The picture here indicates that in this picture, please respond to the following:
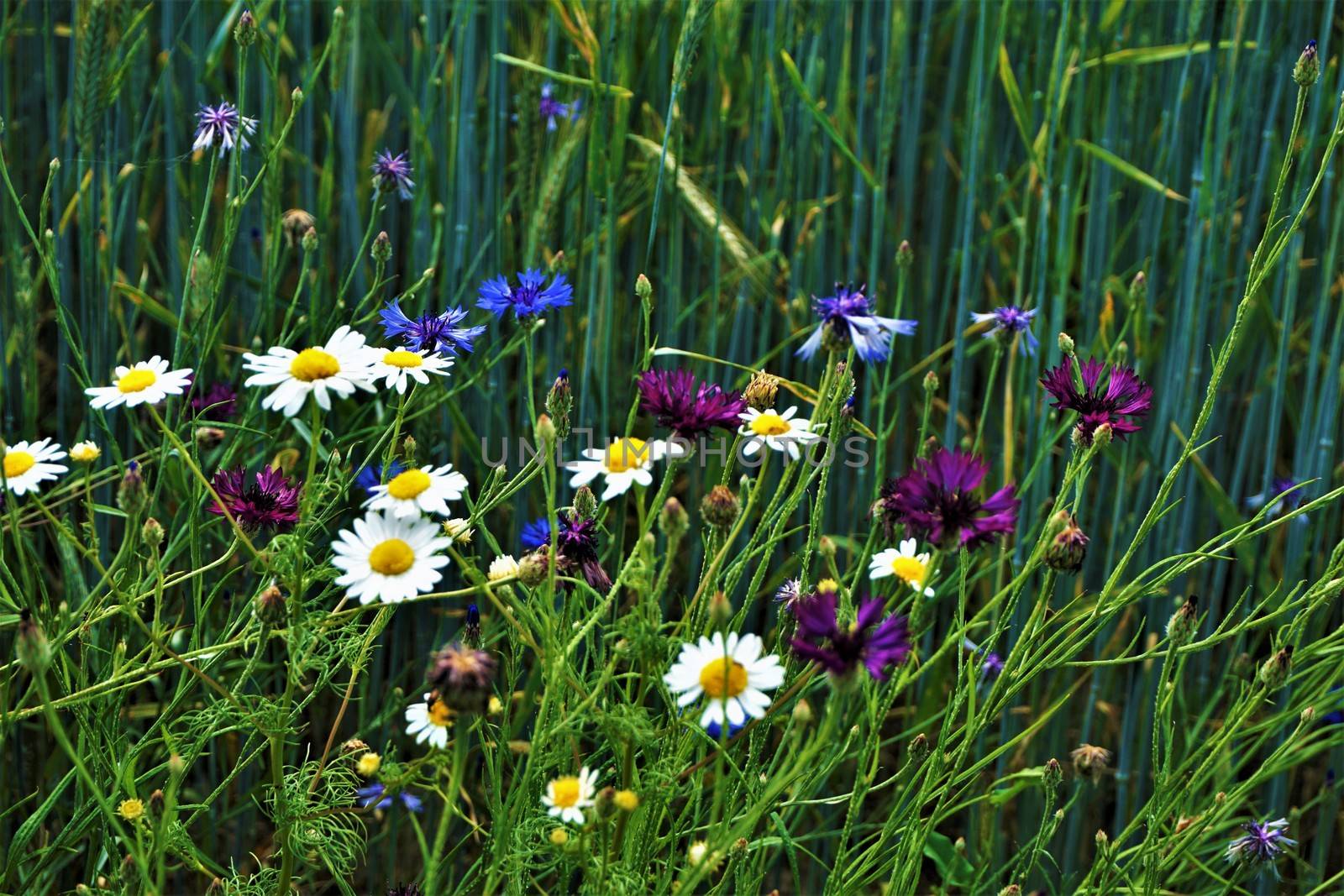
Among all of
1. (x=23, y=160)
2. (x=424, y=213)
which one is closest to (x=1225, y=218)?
(x=424, y=213)

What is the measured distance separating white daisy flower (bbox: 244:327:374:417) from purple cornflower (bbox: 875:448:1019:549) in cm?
27

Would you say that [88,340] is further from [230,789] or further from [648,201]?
[648,201]

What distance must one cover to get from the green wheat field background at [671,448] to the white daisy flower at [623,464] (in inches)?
0.8

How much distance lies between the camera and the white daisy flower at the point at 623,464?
25.0 inches

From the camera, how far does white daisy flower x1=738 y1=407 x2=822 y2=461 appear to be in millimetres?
652

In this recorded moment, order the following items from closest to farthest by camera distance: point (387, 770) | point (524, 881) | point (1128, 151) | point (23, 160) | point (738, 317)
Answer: point (387, 770) < point (524, 881) < point (738, 317) < point (1128, 151) < point (23, 160)

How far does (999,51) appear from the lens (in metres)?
1.11

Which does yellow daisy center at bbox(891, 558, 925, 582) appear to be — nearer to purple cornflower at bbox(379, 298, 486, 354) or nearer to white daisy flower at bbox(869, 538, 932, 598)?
white daisy flower at bbox(869, 538, 932, 598)

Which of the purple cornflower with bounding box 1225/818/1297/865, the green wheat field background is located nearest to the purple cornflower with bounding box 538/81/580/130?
the green wheat field background

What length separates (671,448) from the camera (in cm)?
63

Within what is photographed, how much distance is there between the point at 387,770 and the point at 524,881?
0.53 ft

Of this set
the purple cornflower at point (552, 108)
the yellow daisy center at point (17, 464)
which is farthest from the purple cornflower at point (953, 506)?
the purple cornflower at point (552, 108)

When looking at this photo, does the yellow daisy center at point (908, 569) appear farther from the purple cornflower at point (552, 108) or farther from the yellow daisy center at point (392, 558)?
the purple cornflower at point (552, 108)

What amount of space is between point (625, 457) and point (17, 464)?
1.16ft
